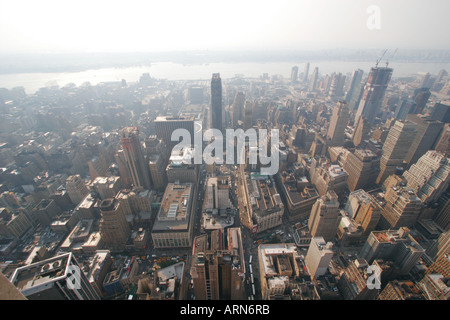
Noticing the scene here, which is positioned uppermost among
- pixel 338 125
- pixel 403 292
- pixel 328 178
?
pixel 338 125

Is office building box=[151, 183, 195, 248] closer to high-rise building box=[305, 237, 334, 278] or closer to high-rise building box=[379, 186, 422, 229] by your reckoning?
high-rise building box=[305, 237, 334, 278]

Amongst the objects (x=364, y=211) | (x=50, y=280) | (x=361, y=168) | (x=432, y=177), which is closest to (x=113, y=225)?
(x=50, y=280)

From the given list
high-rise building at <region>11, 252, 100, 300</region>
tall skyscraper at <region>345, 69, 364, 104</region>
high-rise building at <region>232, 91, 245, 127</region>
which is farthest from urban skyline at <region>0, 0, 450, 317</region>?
tall skyscraper at <region>345, 69, 364, 104</region>

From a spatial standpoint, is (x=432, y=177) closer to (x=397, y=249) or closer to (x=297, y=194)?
(x=397, y=249)

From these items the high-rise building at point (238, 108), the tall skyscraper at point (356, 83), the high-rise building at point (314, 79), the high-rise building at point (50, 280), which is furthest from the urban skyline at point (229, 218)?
the high-rise building at point (314, 79)

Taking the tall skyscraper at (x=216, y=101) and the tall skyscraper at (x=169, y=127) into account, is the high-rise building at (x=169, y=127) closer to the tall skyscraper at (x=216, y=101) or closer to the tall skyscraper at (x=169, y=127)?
the tall skyscraper at (x=169, y=127)

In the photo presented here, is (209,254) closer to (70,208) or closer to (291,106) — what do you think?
(70,208)
